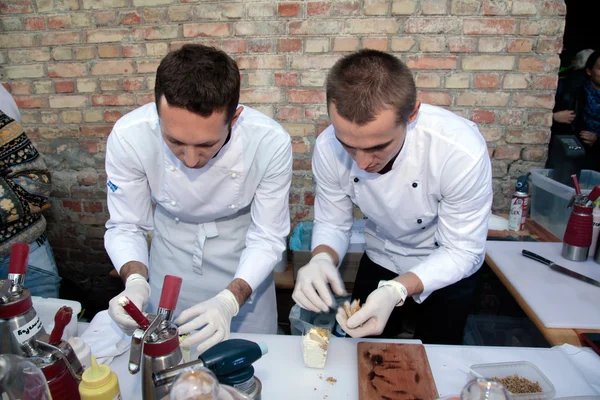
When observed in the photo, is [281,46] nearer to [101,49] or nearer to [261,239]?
[101,49]

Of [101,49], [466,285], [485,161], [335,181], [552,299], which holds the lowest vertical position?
[466,285]

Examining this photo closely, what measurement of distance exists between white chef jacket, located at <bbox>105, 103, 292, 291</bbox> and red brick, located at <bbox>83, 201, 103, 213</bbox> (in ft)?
5.07

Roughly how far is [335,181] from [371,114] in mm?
517

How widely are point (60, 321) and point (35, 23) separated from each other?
2624 millimetres

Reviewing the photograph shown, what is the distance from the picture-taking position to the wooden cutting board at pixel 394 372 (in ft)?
3.49

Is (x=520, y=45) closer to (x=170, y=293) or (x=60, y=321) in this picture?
(x=170, y=293)

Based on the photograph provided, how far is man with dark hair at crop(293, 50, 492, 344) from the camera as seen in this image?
1.24 meters

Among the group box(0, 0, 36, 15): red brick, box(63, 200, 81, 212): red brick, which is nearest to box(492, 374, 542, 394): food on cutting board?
box(63, 200, 81, 212): red brick

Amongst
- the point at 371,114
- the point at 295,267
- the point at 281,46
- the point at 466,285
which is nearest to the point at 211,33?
the point at 281,46

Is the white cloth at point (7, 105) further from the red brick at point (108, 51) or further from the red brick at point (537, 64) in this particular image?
the red brick at point (537, 64)

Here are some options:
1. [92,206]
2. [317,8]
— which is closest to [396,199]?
[317,8]

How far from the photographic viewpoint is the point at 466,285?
1855mm

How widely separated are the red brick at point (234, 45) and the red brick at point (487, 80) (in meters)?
1.44

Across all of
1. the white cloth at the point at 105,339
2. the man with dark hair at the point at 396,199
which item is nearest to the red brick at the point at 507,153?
the man with dark hair at the point at 396,199
